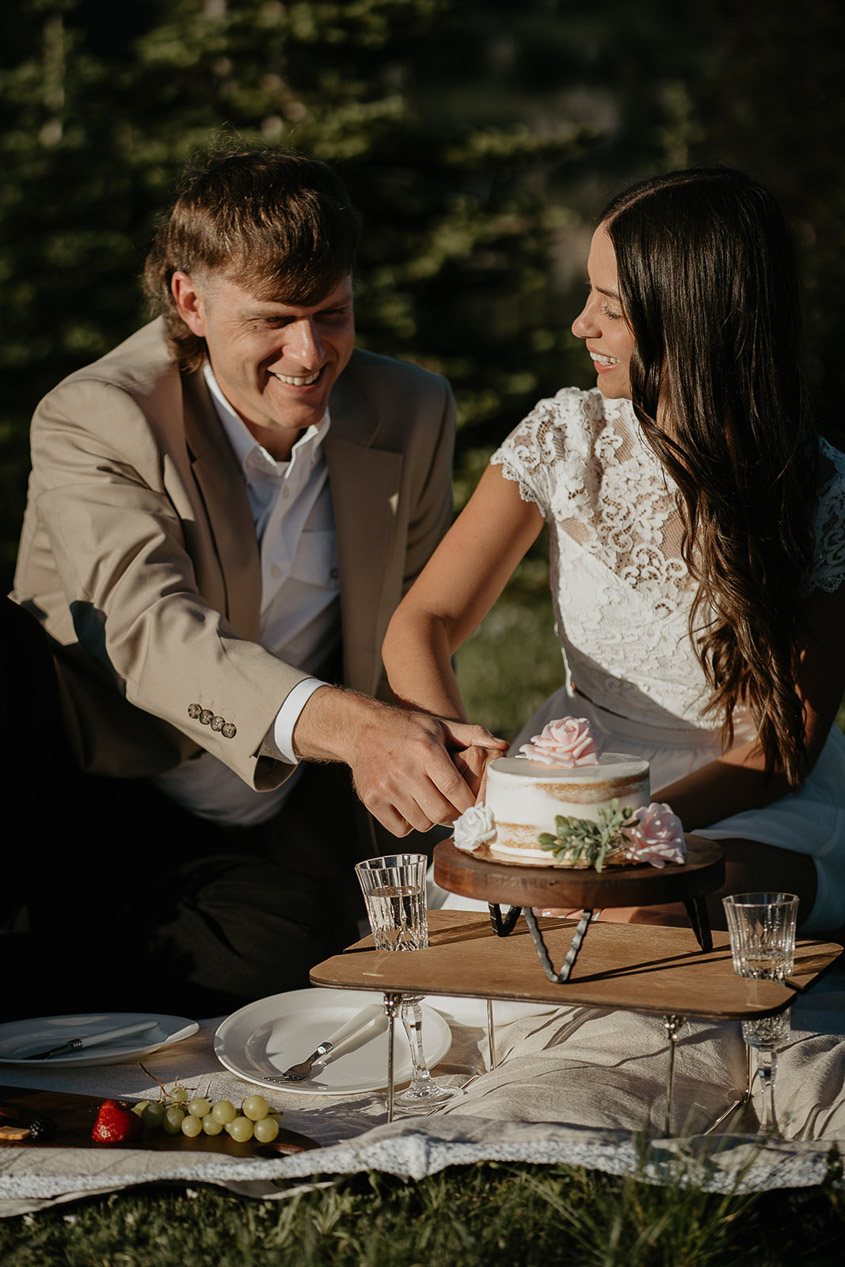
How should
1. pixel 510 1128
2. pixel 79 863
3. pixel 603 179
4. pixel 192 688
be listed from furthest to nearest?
pixel 603 179
pixel 79 863
pixel 192 688
pixel 510 1128

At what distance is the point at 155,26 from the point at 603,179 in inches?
244

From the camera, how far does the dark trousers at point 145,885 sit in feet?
11.8

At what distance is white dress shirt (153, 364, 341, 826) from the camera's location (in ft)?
13.9

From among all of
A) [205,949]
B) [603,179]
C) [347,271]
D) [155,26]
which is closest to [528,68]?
[603,179]

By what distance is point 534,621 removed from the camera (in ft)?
39.7

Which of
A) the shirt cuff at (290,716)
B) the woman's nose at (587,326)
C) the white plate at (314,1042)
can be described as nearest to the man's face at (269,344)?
the woman's nose at (587,326)

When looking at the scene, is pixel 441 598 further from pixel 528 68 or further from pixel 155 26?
pixel 528 68

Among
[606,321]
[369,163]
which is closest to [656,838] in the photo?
[606,321]

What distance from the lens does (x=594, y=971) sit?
2.39 meters

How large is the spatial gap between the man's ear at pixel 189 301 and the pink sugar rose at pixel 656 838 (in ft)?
7.82

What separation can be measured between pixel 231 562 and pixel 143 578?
457 mm

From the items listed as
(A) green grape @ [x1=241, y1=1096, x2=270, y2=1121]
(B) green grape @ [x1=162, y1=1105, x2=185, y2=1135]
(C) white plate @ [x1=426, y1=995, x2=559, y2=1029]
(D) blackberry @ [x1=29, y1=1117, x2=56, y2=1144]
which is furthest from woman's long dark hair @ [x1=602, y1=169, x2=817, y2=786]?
(D) blackberry @ [x1=29, y1=1117, x2=56, y2=1144]

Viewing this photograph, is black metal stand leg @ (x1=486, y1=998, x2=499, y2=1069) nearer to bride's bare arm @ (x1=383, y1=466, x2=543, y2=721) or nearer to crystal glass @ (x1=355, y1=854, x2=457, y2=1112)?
crystal glass @ (x1=355, y1=854, x2=457, y2=1112)

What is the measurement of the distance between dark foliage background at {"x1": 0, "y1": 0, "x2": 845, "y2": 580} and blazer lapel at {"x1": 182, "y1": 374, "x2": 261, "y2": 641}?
9898 mm
